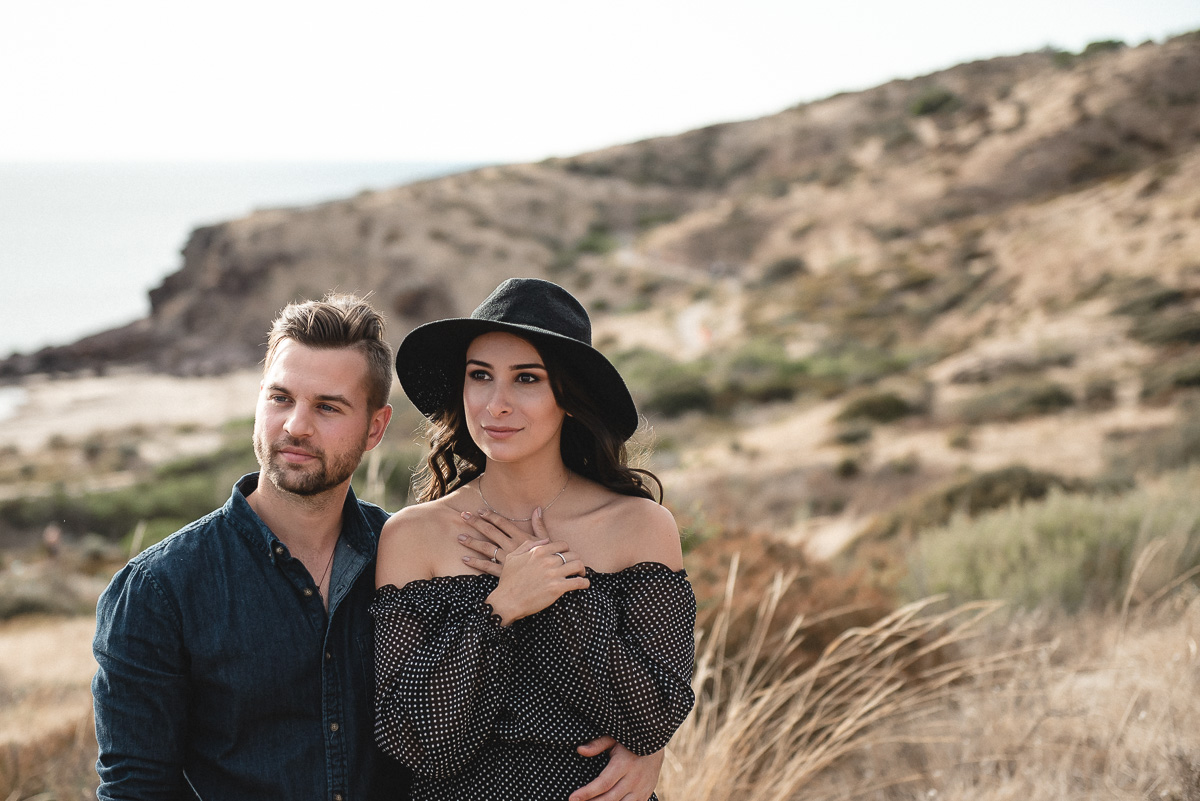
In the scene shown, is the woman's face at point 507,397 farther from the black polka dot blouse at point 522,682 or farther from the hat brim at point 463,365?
the black polka dot blouse at point 522,682

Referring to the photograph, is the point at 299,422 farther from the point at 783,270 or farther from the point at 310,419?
the point at 783,270

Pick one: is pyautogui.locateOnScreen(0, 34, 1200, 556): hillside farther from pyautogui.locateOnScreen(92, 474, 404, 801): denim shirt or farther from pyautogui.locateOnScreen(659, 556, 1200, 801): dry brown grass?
pyautogui.locateOnScreen(92, 474, 404, 801): denim shirt

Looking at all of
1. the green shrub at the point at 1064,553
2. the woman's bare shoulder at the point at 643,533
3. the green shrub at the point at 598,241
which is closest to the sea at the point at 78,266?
the green shrub at the point at 598,241

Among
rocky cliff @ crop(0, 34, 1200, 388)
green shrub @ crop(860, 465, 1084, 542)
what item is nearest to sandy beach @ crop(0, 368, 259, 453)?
rocky cliff @ crop(0, 34, 1200, 388)

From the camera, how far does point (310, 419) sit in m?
2.41

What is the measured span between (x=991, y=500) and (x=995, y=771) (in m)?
6.35

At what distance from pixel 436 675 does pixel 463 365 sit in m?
0.97

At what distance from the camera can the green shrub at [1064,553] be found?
600 cm

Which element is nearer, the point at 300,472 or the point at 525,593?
the point at 525,593

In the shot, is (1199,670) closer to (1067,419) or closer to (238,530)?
(238,530)

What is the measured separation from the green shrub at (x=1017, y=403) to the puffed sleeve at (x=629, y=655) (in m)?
15.6

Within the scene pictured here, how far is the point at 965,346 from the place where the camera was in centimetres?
2436

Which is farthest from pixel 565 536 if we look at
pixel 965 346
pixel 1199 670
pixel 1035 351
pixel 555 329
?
pixel 965 346

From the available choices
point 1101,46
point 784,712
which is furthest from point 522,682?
point 1101,46
